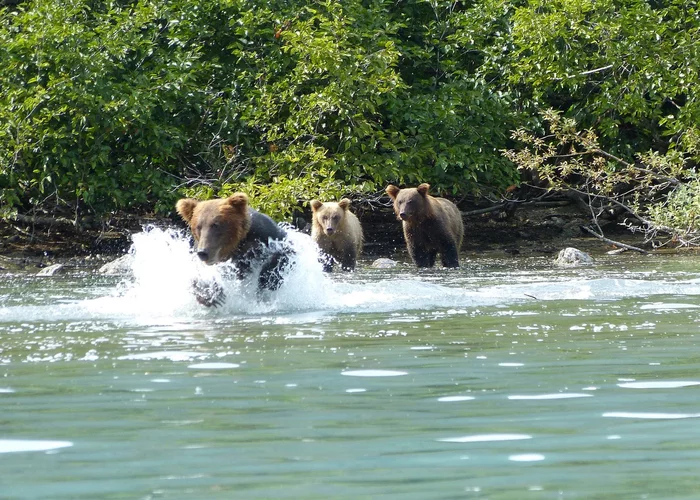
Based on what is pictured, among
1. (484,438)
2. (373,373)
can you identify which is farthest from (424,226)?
(484,438)

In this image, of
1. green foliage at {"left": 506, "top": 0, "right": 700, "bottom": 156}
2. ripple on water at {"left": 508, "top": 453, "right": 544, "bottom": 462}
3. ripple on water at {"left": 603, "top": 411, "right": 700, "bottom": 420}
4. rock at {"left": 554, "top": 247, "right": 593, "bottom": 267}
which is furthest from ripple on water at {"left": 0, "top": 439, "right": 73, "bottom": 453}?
green foliage at {"left": 506, "top": 0, "right": 700, "bottom": 156}

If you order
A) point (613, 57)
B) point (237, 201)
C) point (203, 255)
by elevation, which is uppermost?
point (613, 57)

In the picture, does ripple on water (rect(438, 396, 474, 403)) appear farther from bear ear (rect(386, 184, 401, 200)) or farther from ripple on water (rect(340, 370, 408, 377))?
bear ear (rect(386, 184, 401, 200))

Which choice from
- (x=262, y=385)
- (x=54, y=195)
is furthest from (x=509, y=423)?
(x=54, y=195)

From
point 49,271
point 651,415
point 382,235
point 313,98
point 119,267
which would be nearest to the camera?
point 651,415

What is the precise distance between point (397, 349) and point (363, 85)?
35.4 feet

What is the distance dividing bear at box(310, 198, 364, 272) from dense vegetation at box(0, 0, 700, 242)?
2.33 feet

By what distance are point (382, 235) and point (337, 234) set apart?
526cm

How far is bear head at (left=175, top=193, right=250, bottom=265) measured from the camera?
877cm

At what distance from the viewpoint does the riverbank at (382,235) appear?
1731 cm

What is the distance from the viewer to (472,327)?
7363mm

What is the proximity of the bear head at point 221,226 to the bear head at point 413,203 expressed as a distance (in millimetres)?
6406

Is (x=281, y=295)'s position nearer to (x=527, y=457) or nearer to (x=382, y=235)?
(x=527, y=457)

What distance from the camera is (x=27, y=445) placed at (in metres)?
3.95
